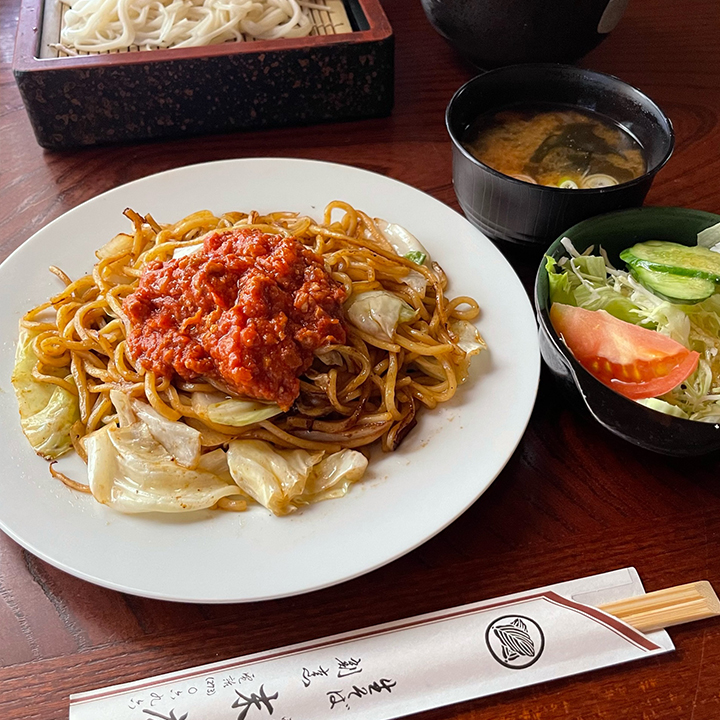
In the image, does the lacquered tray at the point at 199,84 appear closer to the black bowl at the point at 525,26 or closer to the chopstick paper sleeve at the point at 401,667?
the black bowl at the point at 525,26

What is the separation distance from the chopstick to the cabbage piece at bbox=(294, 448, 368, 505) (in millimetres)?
696

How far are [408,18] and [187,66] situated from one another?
5.22ft

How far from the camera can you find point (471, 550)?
1.79 meters

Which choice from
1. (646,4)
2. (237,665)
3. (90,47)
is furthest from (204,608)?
(646,4)

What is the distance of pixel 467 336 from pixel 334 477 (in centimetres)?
62

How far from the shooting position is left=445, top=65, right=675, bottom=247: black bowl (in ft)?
7.16

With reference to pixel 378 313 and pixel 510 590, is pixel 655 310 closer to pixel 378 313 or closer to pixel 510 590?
pixel 378 313

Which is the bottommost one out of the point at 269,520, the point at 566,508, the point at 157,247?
the point at 566,508

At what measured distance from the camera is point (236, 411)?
1900mm

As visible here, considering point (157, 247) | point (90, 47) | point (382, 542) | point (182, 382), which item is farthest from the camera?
point (90, 47)

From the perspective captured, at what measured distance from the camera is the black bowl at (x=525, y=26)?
108 inches

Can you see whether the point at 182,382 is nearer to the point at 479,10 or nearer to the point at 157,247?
the point at 157,247

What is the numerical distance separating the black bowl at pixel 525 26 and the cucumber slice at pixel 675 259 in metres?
1.23

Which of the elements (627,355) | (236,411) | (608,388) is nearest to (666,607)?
(608,388)
